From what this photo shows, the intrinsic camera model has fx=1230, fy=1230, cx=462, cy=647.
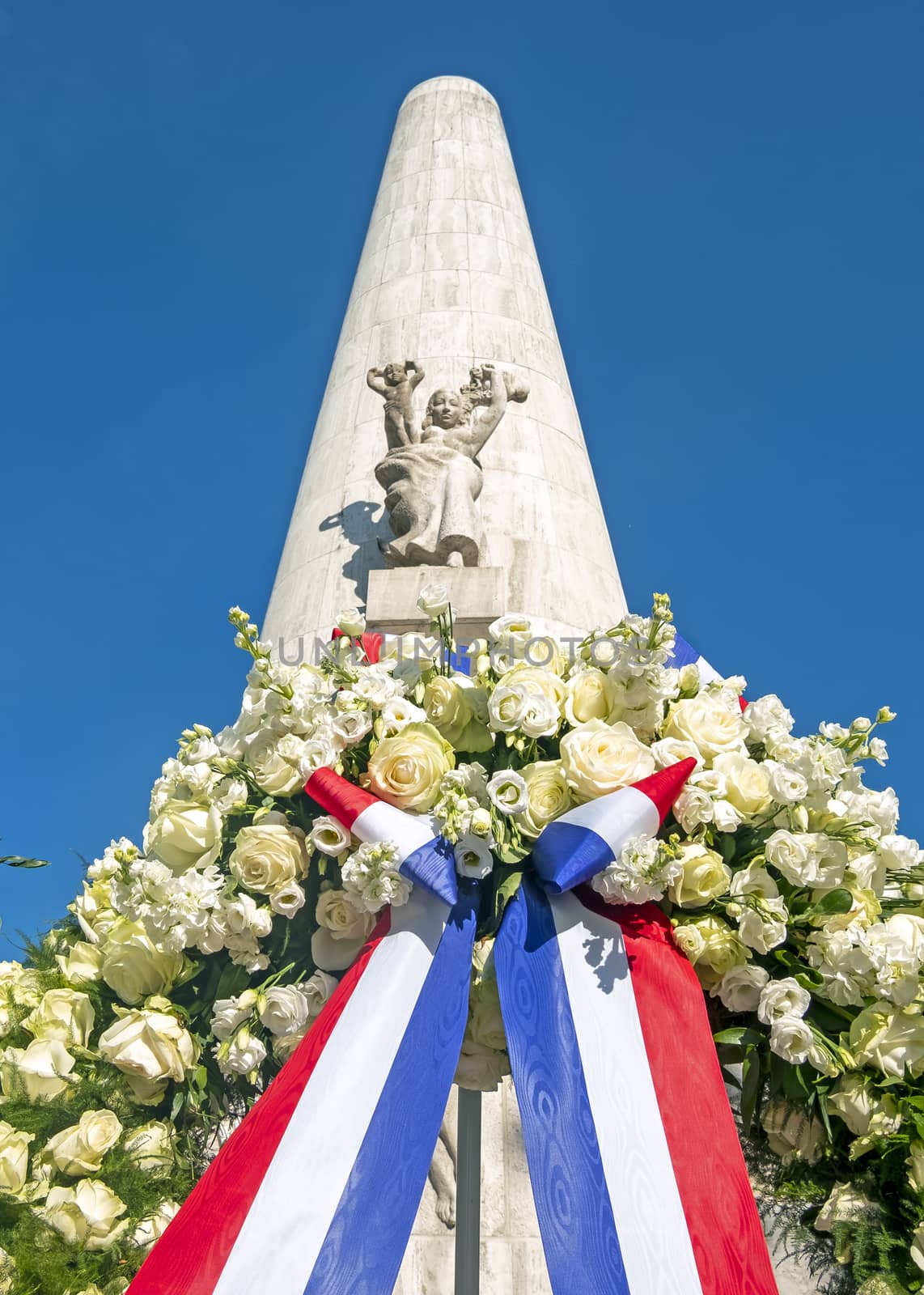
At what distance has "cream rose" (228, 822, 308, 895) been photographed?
297cm

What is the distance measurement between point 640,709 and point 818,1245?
1288 mm

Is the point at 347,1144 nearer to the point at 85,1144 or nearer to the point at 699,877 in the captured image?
the point at 85,1144

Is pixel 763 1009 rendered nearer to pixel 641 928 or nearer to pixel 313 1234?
pixel 641 928

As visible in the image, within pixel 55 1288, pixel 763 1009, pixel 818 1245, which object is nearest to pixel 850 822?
pixel 763 1009

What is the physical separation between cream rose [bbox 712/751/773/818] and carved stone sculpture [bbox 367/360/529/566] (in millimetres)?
4250

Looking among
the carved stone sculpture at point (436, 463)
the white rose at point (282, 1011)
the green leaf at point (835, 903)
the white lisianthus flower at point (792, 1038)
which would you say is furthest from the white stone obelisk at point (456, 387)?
the white lisianthus flower at point (792, 1038)

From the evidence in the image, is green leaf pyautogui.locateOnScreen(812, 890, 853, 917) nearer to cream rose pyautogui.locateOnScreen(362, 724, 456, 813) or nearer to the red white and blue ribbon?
the red white and blue ribbon

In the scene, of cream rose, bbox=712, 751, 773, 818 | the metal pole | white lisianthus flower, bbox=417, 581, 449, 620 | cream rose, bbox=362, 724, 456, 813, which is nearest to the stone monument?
white lisianthus flower, bbox=417, 581, 449, 620

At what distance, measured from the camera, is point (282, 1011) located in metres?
2.88

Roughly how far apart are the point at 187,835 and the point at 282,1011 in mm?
555

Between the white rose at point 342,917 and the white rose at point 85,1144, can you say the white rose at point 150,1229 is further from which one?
the white rose at point 342,917

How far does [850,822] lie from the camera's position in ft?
10.1

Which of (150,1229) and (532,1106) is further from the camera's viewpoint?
(150,1229)

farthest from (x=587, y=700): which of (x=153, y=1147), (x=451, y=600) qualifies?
(x=451, y=600)
